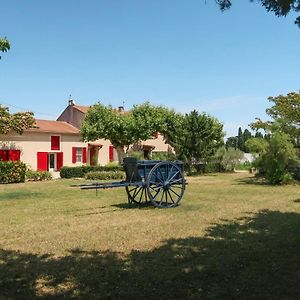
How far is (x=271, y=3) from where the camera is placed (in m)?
5.53

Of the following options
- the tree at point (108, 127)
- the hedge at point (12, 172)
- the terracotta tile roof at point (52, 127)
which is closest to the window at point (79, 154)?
the terracotta tile roof at point (52, 127)

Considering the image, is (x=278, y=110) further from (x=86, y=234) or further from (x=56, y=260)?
(x=56, y=260)

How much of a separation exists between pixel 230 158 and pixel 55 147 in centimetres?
1691

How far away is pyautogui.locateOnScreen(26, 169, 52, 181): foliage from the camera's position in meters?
27.0

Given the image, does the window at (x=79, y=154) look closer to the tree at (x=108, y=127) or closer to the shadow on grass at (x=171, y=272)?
the tree at (x=108, y=127)

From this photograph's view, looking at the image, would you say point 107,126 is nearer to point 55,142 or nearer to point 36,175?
point 55,142

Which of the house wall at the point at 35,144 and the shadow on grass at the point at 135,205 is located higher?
the house wall at the point at 35,144

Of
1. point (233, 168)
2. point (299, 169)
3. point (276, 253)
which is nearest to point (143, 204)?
point (276, 253)

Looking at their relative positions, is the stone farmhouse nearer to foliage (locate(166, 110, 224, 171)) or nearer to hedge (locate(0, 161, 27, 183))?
hedge (locate(0, 161, 27, 183))

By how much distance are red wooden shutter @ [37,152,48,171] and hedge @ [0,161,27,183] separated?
443 centimetres

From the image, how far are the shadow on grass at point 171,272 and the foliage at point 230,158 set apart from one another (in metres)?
31.6

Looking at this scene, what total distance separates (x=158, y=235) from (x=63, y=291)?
11.8 feet

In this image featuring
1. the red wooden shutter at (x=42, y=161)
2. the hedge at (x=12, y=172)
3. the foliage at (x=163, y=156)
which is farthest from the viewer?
the foliage at (x=163, y=156)

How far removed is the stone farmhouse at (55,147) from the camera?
2925 cm
